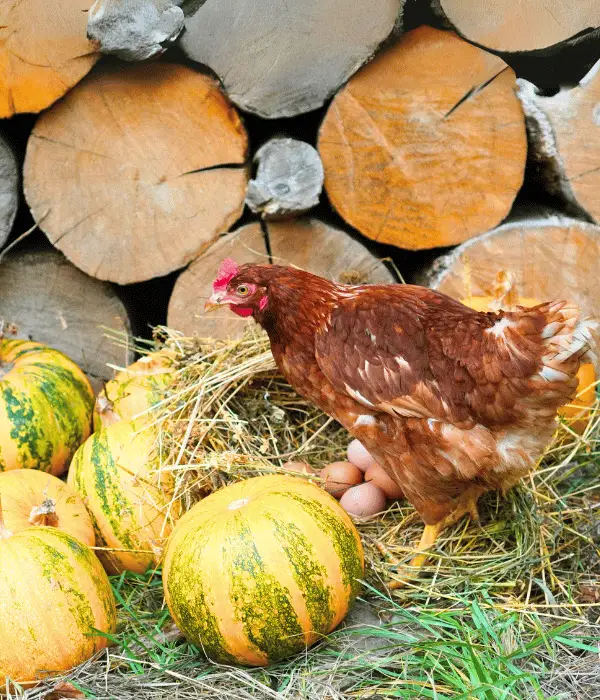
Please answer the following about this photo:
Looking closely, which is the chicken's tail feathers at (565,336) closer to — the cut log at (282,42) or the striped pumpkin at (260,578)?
the striped pumpkin at (260,578)

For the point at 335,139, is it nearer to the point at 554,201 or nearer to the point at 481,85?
the point at 481,85

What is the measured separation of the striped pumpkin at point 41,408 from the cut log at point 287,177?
1.11m

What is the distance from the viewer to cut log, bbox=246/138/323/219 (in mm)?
3139

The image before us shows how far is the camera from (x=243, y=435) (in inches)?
113

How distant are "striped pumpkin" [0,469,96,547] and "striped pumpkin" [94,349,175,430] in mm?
392

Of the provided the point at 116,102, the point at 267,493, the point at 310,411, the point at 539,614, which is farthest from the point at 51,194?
the point at 539,614

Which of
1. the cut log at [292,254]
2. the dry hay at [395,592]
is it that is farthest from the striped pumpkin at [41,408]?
the cut log at [292,254]

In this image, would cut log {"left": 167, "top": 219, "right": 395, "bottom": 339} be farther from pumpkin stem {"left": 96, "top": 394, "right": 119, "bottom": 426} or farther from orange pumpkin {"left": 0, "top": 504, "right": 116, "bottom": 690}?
orange pumpkin {"left": 0, "top": 504, "right": 116, "bottom": 690}

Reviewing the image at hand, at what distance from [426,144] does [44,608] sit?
7.55 feet

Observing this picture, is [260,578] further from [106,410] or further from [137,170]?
[137,170]

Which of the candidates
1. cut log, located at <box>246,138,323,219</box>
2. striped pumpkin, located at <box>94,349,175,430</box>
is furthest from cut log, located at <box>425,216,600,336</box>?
striped pumpkin, located at <box>94,349,175,430</box>

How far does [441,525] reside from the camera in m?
2.67

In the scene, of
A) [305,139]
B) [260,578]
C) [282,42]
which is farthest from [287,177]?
[260,578]

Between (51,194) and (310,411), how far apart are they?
4.79ft
